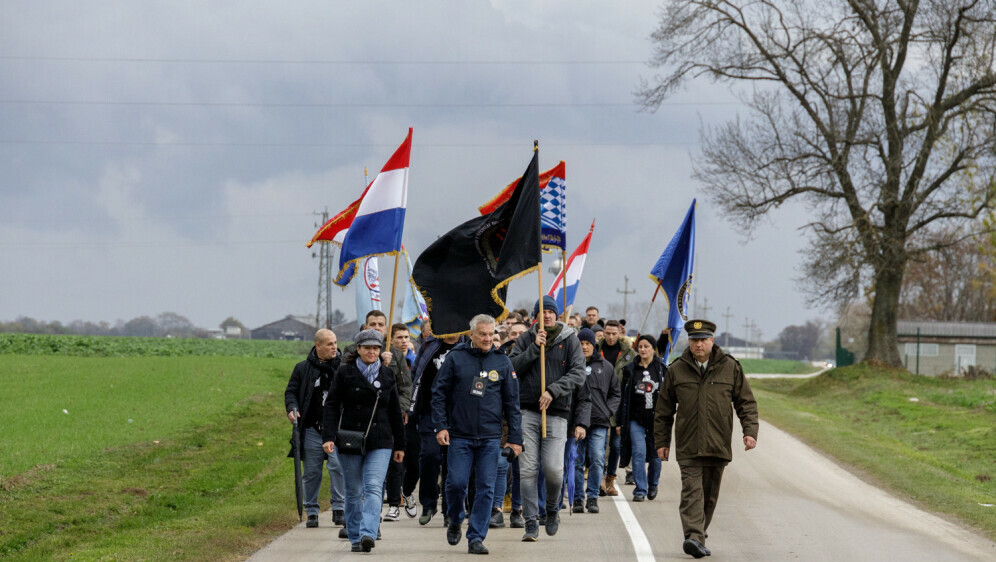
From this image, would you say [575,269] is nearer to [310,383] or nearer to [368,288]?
[368,288]

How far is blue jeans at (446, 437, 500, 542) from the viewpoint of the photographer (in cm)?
975

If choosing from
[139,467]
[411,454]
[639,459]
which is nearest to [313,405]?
[411,454]

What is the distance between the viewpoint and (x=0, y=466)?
16594 mm

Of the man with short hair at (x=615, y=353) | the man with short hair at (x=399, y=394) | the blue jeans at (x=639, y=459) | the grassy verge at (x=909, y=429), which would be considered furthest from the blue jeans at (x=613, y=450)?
the grassy verge at (x=909, y=429)

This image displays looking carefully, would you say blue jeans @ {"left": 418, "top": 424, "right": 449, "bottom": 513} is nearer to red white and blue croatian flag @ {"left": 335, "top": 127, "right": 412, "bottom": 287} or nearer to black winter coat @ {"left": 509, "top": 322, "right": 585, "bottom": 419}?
black winter coat @ {"left": 509, "top": 322, "right": 585, "bottom": 419}

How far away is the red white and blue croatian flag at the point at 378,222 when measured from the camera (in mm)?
13375

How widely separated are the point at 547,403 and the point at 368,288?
8.92 m

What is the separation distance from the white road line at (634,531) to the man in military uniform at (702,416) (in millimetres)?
413

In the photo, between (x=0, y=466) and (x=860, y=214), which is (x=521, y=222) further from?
(x=860, y=214)

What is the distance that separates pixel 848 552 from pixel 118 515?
8.67 m

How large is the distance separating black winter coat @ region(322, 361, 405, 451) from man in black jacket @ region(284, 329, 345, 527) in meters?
1.45

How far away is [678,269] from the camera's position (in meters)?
16.4

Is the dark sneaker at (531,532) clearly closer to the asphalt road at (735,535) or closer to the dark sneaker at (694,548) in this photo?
the asphalt road at (735,535)

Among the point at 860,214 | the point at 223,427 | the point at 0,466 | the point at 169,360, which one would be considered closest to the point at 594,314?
the point at 0,466
